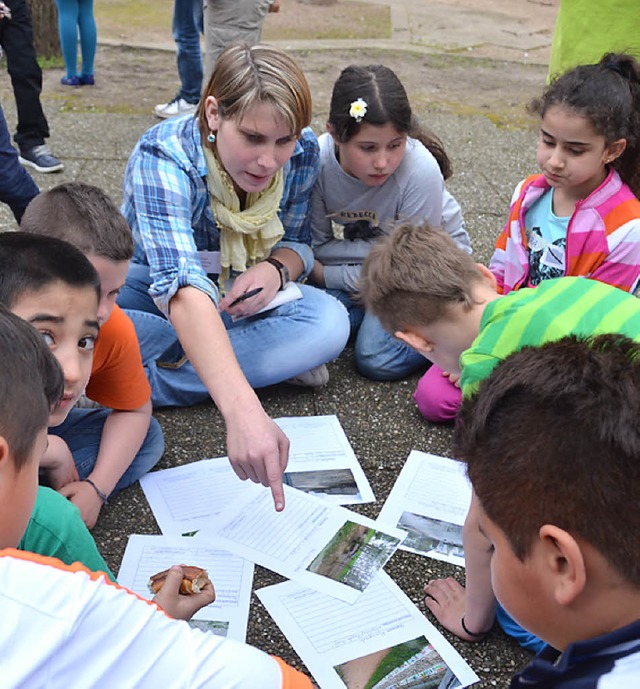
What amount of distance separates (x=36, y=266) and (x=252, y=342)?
1012 millimetres

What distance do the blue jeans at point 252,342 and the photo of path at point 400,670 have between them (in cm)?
109

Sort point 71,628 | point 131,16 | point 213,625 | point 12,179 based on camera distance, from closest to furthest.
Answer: point 71,628 → point 213,625 → point 12,179 → point 131,16

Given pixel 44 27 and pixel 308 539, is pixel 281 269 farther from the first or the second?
pixel 44 27

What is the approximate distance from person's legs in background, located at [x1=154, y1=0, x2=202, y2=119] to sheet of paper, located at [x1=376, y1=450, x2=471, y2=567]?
353 cm

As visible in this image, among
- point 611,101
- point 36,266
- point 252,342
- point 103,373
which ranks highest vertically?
point 611,101

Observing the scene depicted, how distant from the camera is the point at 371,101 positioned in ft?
8.50

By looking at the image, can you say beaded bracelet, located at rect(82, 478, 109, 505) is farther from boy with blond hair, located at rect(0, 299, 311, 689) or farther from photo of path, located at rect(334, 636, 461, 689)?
boy with blond hair, located at rect(0, 299, 311, 689)

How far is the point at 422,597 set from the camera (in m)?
1.85

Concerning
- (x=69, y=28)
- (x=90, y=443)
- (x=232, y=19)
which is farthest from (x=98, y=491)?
(x=69, y=28)

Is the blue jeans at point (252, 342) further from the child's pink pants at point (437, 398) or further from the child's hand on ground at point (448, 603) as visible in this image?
the child's hand on ground at point (448, 603)

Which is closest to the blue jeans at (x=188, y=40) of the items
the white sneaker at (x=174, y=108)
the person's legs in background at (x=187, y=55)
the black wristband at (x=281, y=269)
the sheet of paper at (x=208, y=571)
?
the person's legs in background at (x=187, y=55)

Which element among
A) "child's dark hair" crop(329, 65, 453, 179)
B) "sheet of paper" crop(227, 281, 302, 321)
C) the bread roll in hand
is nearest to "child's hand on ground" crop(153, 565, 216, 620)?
the bread roll in hand

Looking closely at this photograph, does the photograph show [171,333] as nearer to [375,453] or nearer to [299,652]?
[375,453]

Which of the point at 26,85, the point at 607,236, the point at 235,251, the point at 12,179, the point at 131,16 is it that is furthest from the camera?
the point at 131,16
